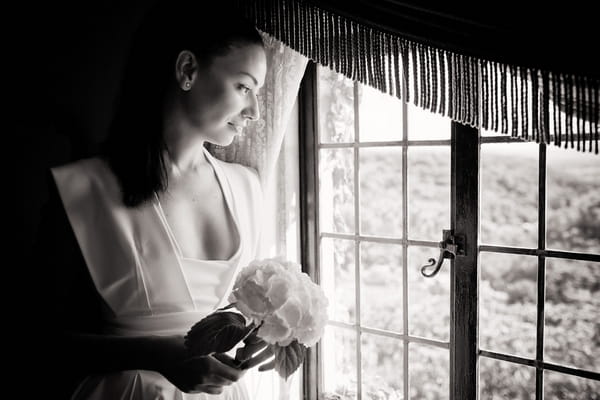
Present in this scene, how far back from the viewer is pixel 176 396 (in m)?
1.08

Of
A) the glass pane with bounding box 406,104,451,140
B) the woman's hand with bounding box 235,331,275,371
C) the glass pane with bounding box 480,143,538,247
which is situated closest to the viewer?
the woman's hand with bounding box 235,331,275,371

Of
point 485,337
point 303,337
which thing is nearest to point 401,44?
point 303,337

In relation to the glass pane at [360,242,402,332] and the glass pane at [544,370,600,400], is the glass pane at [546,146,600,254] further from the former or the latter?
the glass pane at [360,242,402,332]

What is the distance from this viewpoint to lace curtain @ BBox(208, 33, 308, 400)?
1.36 m

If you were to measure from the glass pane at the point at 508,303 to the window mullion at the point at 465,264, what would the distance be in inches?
1.7

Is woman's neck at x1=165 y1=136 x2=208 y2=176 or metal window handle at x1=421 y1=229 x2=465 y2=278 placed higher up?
woman's neck at x1=165 y1=136 x2=208 y2=176

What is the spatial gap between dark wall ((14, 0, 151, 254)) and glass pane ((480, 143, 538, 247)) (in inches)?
45.4

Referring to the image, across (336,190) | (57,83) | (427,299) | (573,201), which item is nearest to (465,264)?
(427,299)

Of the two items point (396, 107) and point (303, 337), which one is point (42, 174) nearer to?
point (303, 337)

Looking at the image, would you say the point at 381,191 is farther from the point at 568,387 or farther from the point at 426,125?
the point at 568,387

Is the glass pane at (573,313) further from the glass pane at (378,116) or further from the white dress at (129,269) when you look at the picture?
the white dress at (129,269)

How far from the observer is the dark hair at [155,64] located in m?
1.12

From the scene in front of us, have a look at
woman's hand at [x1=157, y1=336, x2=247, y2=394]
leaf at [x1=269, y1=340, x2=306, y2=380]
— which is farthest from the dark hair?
leaf at [x1=269, y1=340, x2=306, y2=380]

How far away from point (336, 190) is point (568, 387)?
0.94 meters
